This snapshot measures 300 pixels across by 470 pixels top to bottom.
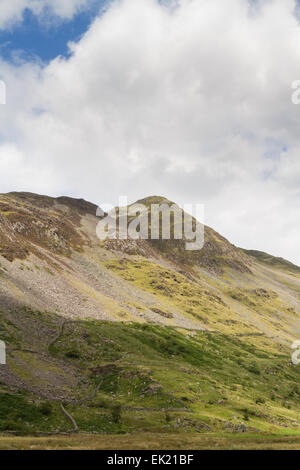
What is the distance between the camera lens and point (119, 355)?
6166 centimetres

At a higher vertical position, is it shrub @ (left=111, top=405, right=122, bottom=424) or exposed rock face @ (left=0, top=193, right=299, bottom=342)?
exposed rock face @ (left=0, top=193, right=299, bottom=342)

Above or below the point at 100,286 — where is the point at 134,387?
below

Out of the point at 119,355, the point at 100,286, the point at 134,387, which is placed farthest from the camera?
the point at 100,286

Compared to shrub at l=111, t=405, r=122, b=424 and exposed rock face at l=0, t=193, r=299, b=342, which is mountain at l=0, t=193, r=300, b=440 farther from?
exposed rock face at l=0, t=193, r=299, b=342

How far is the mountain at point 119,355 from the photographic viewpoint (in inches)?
1529

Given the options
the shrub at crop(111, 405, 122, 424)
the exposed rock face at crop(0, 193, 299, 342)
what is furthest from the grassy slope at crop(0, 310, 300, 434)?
the exposed rock face at crop(0, 193, 299, 342)

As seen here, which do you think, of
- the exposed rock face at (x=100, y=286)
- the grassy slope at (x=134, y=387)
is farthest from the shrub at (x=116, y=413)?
the exposed rock face at (x=100, y=286)

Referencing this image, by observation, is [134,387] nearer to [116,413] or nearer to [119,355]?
[116,413]

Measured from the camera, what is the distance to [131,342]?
70812mm

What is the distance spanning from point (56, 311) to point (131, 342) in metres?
18.9

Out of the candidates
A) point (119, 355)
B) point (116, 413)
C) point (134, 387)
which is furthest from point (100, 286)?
point (116, 413)

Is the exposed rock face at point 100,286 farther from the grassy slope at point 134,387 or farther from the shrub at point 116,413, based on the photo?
the shrub at point 116,413

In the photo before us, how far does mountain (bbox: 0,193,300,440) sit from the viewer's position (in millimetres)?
38844
